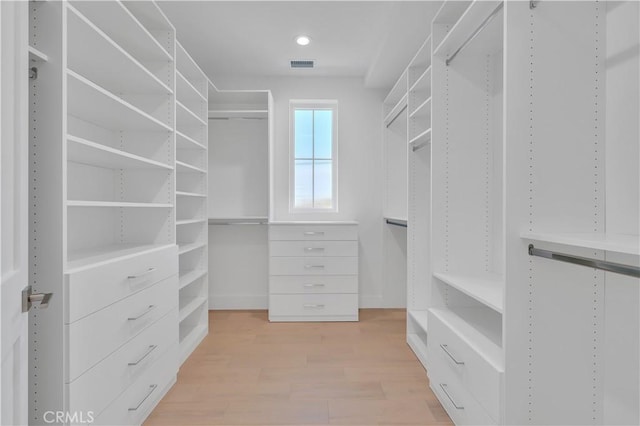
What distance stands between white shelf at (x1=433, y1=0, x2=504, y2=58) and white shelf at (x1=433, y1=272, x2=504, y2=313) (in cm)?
128

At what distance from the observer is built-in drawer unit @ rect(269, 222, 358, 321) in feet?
10.8

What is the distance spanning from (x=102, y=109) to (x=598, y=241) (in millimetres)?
2160

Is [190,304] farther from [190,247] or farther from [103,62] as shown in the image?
[103,62]

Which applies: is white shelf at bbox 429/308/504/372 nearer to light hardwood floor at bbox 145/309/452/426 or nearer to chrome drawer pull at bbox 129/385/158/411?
light hardwood floor at bbox 145/309/452/426

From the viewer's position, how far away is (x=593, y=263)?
1102 mm

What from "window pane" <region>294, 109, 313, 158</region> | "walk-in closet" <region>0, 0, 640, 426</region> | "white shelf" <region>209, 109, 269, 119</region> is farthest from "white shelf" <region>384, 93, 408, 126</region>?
"white shelf" <region>209, 109, 269, 119</region>

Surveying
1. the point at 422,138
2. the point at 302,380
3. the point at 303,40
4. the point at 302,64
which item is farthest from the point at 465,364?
the point at 302,64

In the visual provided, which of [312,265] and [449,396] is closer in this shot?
[449,396]

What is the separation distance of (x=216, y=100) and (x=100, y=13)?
1958mm

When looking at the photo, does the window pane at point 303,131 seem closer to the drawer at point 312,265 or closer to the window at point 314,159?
the window at point 314,159

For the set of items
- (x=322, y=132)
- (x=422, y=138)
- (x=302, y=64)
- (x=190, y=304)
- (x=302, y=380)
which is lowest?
(x=302, y=380)

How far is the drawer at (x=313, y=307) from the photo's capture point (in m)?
3.30

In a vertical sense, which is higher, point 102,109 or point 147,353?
point 102,109

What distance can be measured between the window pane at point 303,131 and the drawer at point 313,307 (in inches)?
60.3
